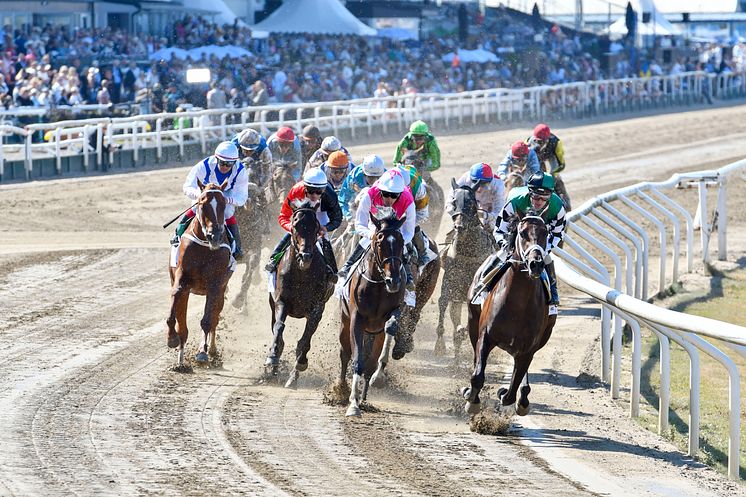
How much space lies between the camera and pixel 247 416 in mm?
Result: 9406

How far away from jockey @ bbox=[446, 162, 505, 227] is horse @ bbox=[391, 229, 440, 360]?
71cm

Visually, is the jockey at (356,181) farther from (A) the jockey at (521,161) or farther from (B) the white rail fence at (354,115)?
(B) the white rail fence at (354,115)

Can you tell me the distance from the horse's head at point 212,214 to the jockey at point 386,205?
134 cm

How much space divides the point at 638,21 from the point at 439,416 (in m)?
39.9

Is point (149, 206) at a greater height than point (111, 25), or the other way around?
point (111, 25)

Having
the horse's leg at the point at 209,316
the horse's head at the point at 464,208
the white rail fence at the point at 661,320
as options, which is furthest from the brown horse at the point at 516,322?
the horse's leg at the point at 209,316

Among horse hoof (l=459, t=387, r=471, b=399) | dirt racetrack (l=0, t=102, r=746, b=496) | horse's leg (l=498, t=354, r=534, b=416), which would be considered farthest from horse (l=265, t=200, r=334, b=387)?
horse's leg (l=498, t=354, r=534, b=416)

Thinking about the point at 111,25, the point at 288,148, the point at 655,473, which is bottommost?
the point at 655,473

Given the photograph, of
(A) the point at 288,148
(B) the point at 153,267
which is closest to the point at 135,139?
(B) the point at 153,267

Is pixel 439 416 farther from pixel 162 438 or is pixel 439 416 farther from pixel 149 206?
pixel 149 206

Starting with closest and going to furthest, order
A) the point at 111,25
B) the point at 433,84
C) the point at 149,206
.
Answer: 1. the point at 149,206
2. the point at 111,25
3. the point at 433,84

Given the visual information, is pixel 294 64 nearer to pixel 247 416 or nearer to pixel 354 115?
pixel 354 115

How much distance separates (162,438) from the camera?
28.3 ft

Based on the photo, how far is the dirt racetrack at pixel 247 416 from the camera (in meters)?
7.80
